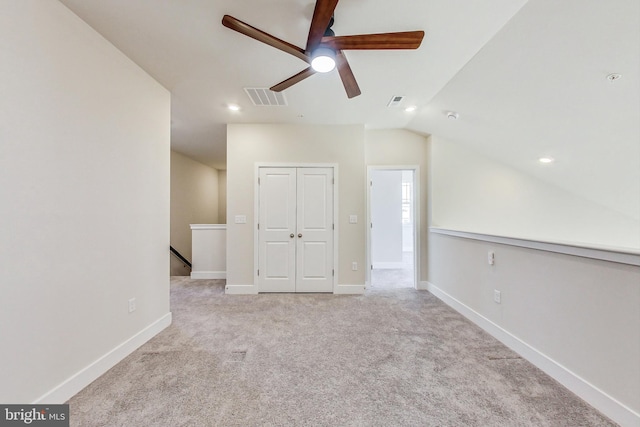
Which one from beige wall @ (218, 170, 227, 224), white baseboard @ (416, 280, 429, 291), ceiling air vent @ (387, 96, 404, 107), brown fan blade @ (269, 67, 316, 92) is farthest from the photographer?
beige wall @ (218, 170, 227, 224)

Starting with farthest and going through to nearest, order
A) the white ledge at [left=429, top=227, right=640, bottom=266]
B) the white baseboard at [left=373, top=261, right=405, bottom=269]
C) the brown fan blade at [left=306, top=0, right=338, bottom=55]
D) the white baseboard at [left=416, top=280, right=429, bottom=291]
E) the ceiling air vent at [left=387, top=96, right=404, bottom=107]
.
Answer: the white baseboard at [left=373, top=261, right=405, bottom=269]
the white baseboard at [left=416, top=280, right=429, bottom=291]
the ceiling air vent at [left=387, top=96, right=404, bottom=107]
the white ledge at [left=429, top=227, right=640, bottom=266]
the brown fan blade at [left=306, top=0, right=338, bottom=55]

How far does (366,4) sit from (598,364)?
2.77m

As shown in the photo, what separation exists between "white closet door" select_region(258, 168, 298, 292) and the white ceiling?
3.01 feet

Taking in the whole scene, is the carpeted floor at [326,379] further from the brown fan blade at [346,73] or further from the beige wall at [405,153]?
the brown fan blade at [346,73]

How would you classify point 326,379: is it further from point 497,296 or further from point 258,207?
point 258,207

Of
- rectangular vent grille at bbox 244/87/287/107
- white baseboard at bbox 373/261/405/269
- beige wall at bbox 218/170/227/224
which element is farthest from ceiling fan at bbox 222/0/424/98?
beige wall at bbox 218/170/227/224

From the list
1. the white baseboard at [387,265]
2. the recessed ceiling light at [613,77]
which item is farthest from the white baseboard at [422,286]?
the recessed ceiling light at [613,77]

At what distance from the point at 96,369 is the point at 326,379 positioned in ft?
5.67

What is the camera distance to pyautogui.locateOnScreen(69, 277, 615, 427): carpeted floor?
1.51 m

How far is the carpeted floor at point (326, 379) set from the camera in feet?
4.95

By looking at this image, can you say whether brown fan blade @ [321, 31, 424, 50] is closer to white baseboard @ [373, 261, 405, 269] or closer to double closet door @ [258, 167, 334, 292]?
double closet door @ [258, 167, 334, 292]

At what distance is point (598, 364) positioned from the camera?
1572mm

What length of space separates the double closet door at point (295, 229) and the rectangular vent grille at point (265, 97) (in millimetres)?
1025

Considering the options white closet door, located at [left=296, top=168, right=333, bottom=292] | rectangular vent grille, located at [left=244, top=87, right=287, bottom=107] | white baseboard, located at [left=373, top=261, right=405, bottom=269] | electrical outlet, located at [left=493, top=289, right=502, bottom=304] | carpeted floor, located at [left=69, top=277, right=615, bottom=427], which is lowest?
carpeted floor, located at [left=69, top=277, right=615, bottom=427]
